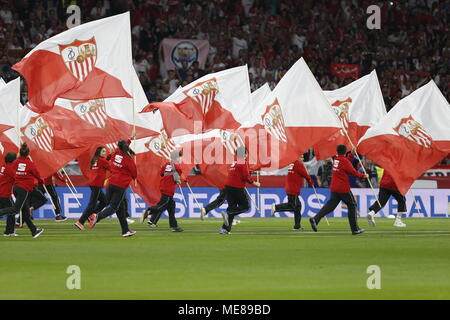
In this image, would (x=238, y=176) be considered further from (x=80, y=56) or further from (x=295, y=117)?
(x=80, y=56)

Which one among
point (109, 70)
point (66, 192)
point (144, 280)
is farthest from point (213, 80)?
point (144, 280)

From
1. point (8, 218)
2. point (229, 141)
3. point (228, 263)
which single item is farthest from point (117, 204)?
point (229, 141)

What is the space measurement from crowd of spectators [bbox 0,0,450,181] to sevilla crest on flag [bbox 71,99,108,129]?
863 centimetres

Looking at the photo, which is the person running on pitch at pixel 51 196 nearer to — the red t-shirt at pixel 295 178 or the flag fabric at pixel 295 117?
the flag fabric at pixel 295 117

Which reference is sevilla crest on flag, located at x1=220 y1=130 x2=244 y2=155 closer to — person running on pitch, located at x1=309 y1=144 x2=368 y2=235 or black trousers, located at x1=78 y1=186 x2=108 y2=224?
black trousers, located at x1=78 y1=186 x2=108 y2=224

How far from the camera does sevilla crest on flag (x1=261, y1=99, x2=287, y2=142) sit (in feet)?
88.2

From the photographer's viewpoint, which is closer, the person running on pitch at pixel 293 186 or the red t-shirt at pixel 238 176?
the red t-shirt at pixel 238 176

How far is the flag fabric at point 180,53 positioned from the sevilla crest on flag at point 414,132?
13.5m

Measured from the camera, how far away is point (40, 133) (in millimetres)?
28203

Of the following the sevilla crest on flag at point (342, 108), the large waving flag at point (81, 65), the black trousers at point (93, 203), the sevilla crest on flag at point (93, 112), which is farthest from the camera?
the sevilla crest on flag at point (342, 108)

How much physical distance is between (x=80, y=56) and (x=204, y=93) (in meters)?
4.53

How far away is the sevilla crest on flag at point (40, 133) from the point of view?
27641 mm

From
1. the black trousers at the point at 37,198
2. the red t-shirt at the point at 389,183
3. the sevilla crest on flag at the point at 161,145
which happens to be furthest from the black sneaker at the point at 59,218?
the red t-shirt at the point at 389,183

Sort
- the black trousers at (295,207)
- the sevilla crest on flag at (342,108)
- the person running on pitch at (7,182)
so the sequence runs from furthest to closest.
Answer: the sevilla crest on flag at (342,108) < the black trousers at (295,207) < the person running on pitch at (7,182)
